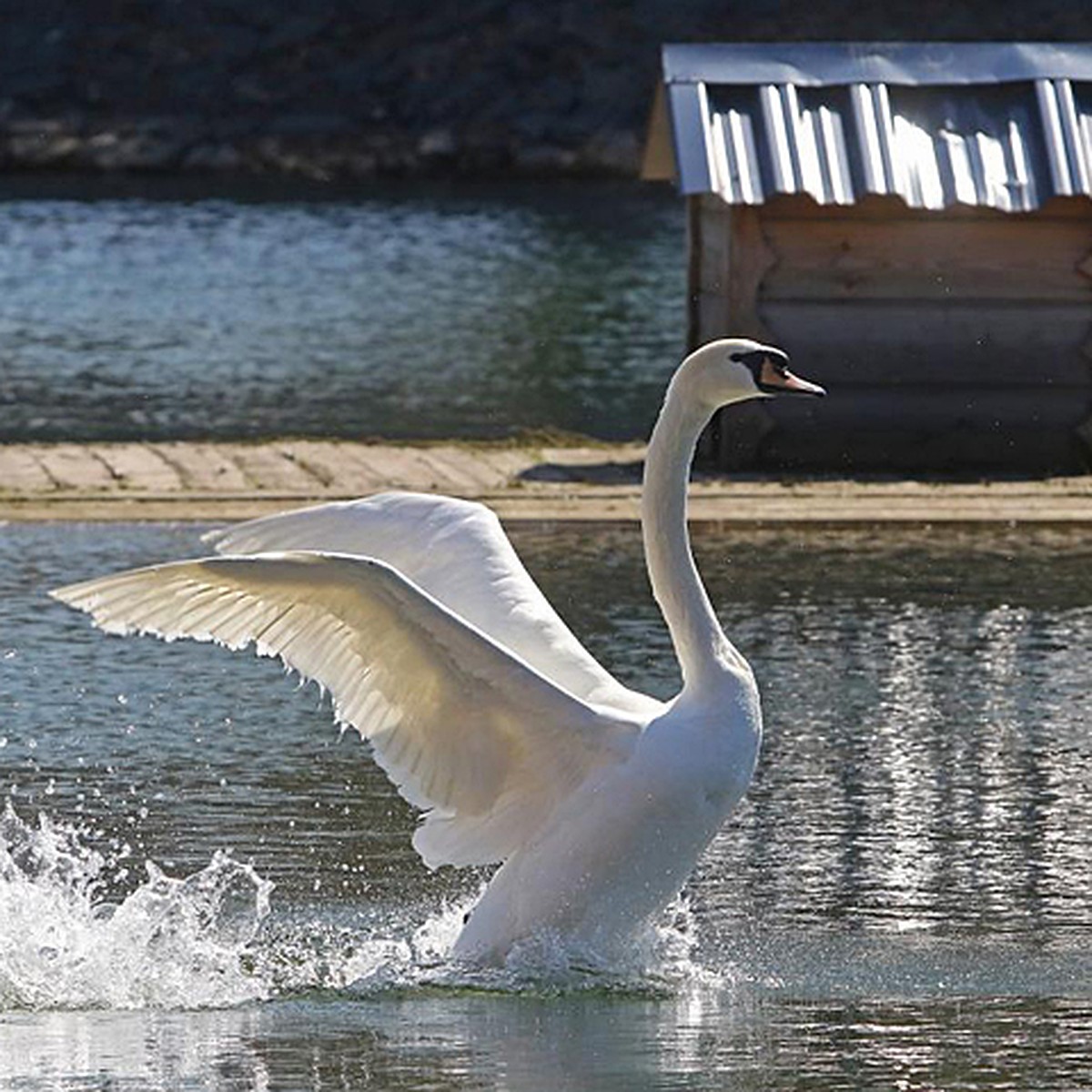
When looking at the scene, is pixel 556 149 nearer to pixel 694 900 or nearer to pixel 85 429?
pixel 85 429

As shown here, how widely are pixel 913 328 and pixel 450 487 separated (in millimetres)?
2564

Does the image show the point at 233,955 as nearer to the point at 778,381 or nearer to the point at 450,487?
the point at 778,381

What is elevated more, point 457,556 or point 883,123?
point 883,123

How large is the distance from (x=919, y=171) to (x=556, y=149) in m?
31.5

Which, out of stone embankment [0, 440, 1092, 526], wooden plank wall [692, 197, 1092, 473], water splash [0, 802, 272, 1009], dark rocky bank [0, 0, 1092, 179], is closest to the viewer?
water splash [0, 802, 272, 1009]

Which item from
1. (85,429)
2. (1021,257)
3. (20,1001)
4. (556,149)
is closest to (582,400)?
(85,429)

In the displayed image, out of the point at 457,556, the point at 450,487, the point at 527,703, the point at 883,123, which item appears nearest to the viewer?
the point at 527,703

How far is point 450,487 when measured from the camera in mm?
16906

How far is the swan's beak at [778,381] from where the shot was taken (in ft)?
29.3

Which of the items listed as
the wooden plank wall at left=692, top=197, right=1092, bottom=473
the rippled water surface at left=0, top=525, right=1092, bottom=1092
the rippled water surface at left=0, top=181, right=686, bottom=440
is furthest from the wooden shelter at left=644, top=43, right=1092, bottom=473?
the rippled water surface at left=0, top=525, right=1092, bottom=1092

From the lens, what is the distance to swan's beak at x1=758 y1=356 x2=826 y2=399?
892cm

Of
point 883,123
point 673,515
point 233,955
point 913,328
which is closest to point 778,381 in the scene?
point 673,515

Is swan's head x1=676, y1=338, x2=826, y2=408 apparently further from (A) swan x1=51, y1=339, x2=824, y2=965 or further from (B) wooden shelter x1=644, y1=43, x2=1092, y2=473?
(B) wooden shelter x1=644, y1=43, x2=1092, y2=473

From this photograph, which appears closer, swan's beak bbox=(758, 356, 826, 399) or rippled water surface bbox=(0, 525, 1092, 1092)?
rippled water surface bbox=(0, 525, 1092, 1092)
